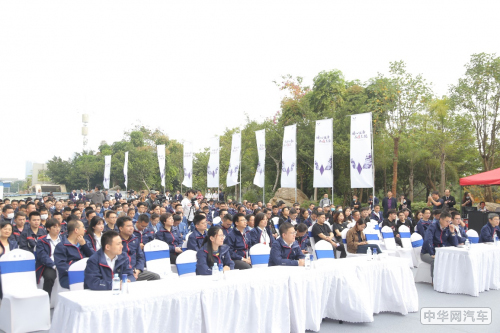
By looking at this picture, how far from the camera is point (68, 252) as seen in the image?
17.0ft

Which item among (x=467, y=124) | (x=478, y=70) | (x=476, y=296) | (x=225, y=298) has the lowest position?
(x=476, y=296)

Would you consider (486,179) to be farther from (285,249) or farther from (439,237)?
(285,249)

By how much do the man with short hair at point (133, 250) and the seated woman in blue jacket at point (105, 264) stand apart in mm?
952

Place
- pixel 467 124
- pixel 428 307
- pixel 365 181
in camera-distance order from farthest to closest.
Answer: pixel 467 124 → pixel 365 181 → pixel 428 307

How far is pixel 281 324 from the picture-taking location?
4.41m

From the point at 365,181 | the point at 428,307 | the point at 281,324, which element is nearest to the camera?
the point at 281,324

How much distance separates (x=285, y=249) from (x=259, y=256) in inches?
18.6

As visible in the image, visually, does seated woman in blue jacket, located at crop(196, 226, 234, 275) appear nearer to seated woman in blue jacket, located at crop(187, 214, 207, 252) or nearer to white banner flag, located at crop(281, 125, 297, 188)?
seated woman in blue jacket, located at crop(187, 214, 207, 252)

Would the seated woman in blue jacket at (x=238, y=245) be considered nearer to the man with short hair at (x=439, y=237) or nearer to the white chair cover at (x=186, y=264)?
the white chair cover at (x=186, y=264)

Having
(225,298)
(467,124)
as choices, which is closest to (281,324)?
(225,298)

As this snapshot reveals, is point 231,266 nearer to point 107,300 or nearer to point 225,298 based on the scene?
point 225,298

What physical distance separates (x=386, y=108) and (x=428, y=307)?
14.7 metres

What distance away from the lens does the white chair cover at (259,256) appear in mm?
5848

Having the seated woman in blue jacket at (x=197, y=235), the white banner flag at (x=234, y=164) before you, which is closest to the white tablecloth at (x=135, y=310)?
the seated woman in blue jacket at (x=197, y=235)
